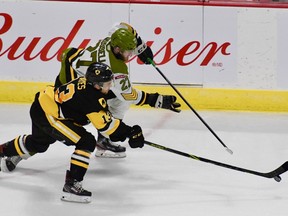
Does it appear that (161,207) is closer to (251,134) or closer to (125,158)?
(125,158)

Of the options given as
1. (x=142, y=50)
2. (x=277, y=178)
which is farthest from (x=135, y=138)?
(x=142, y=50)

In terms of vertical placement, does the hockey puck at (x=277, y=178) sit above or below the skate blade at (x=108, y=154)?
above

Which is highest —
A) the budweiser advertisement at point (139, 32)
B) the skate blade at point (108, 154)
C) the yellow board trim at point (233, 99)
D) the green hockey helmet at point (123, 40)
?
the green hockey helmet at point (123, 40)

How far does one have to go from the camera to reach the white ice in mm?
3680

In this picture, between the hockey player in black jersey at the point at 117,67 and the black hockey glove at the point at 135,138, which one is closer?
the black hockey glove at the point at 135,138

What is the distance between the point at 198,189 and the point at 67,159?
1030 millimetres

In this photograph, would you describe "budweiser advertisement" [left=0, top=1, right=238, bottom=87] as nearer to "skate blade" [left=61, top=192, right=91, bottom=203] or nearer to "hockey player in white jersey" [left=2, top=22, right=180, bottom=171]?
"hockey player in white jersey" [left=2, top=22, right=180, bottom=171]

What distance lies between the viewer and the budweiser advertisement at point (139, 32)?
6.15 meters

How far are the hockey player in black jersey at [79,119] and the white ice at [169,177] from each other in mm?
162

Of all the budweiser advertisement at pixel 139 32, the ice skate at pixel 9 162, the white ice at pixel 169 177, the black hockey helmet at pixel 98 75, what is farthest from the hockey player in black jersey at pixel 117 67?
the budweiser advertisement at pixel 139 32

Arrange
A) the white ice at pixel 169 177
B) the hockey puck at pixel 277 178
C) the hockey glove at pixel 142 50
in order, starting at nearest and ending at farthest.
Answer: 1. the white ice at pixel 169 177
2. the hockey puck at pixel 277 178
3. the hockey glove at pixel 142 50

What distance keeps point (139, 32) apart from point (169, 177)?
219 cm

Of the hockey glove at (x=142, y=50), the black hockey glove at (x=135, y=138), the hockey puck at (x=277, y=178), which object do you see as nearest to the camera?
the black hockey glove at (x=135, y=138)

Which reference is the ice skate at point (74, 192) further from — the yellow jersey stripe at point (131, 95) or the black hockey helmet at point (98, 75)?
the yellow jersey stripe at point (131, 95)
